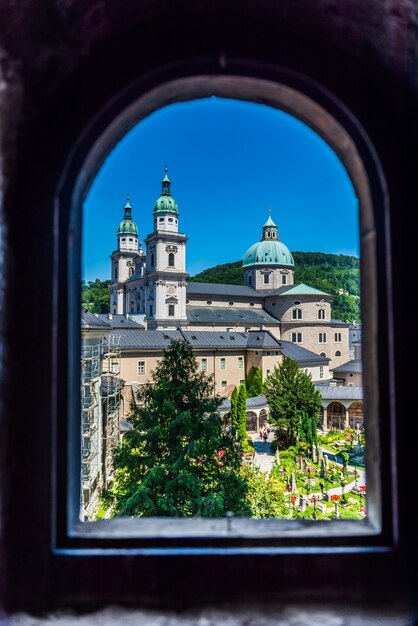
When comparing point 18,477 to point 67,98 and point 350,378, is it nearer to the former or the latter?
point 67,98

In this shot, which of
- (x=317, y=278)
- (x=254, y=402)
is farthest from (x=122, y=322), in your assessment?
(x=317, y=278)

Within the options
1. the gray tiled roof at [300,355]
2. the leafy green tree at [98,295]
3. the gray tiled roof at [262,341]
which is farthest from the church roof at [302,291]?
the leafy green tree at [98,295]

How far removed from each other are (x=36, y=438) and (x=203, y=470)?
8560mm

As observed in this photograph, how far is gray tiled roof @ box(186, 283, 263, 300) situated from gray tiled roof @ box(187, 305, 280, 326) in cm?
188

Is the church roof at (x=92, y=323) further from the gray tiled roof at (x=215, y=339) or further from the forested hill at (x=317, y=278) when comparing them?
the forested hill at (x=317, y=278)

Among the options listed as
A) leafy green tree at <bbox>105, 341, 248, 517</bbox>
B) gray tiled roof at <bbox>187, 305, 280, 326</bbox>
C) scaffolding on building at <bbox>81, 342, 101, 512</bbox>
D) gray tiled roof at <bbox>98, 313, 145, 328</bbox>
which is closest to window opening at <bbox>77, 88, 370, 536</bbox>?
gray tiled roof at <bbox>187, 305, 280, 326</bbox>

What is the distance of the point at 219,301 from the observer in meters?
55.1

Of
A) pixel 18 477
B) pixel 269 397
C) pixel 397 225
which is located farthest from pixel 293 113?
pixel 269 397

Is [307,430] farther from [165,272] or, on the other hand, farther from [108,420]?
[165,272]

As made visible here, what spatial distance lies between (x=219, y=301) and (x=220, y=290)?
1.81m

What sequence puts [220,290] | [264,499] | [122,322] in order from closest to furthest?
[264,499] → [122,322] → [220,290]

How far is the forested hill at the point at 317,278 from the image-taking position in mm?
73181

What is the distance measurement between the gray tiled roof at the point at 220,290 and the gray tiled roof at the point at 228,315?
1876 mm

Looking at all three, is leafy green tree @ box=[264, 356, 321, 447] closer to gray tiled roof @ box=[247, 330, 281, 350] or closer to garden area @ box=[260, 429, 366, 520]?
garden area @ box=[260, 429, 366, 520]
